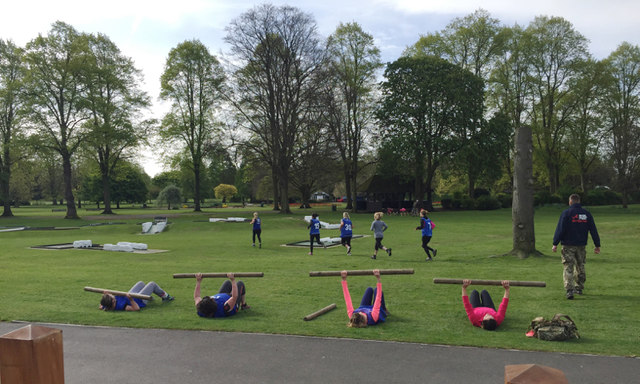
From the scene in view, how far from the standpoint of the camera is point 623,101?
57281 millimetres

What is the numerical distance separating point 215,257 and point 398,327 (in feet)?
40.9

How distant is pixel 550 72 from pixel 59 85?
56.3 m

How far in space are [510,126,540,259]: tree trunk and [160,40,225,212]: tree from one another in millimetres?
45965

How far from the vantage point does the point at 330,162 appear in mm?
52312

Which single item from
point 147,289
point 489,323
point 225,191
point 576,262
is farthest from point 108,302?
point 225,191

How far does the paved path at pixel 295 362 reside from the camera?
6090 mm

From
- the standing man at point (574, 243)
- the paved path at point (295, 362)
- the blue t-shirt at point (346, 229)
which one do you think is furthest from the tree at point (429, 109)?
the paved path at point (295, 362)

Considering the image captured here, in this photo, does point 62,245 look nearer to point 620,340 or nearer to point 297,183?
point 620,340

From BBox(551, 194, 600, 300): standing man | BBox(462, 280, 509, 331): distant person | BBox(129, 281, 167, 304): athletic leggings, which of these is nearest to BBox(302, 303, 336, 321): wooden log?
BBox(462, 280, 509, 331): distant person

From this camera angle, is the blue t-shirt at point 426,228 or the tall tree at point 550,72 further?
the tall tree at point 550,72

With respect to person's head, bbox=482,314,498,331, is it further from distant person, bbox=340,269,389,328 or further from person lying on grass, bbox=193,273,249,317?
person lying on grass, bbox=193,273,249,317

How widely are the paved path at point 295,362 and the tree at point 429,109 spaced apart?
44361mm

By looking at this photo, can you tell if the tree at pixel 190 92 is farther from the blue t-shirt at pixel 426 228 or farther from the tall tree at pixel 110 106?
the blue t-shirt at pixel 426 228

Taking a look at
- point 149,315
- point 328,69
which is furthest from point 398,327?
point 328,69
